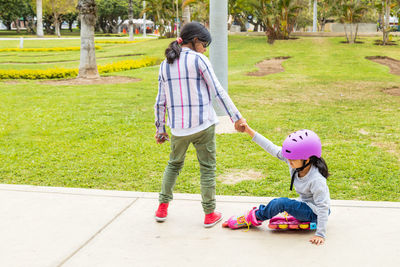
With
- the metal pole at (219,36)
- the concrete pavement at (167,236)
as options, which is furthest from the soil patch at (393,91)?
the concrete pavement at (167,236)

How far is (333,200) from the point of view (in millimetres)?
4082

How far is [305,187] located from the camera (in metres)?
3.31

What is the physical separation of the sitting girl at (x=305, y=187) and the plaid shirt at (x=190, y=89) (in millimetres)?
310

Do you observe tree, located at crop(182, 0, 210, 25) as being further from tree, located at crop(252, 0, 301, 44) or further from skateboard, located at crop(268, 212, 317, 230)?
skateboard, located at crop(268, 212, 317, 230)

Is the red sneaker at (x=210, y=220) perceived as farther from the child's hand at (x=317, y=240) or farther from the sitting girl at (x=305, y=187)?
the child's hand at (x=317, y=240)

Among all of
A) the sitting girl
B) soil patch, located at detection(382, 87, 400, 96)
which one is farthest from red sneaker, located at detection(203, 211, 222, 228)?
soil patch, located at detection(382, 87, 400, 96)

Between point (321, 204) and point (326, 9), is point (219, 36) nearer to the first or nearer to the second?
point (321, 204)

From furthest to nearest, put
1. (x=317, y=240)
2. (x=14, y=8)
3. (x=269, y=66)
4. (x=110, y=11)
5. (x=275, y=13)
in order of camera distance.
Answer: (x=110, y=11) → (x=14, y=8) → (x=275, y=13) → (x=269, y=66) → (x=317, y=240)

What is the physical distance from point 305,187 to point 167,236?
110 cm

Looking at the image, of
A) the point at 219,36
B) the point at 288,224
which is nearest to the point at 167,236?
the point at 288,224

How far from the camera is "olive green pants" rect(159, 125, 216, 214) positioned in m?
3.45

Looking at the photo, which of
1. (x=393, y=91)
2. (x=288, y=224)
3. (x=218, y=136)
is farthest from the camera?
(x=393, y=91)

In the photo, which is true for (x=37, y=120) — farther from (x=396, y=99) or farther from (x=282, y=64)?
(x=282, y=64)

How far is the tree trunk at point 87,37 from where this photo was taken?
1333cm
